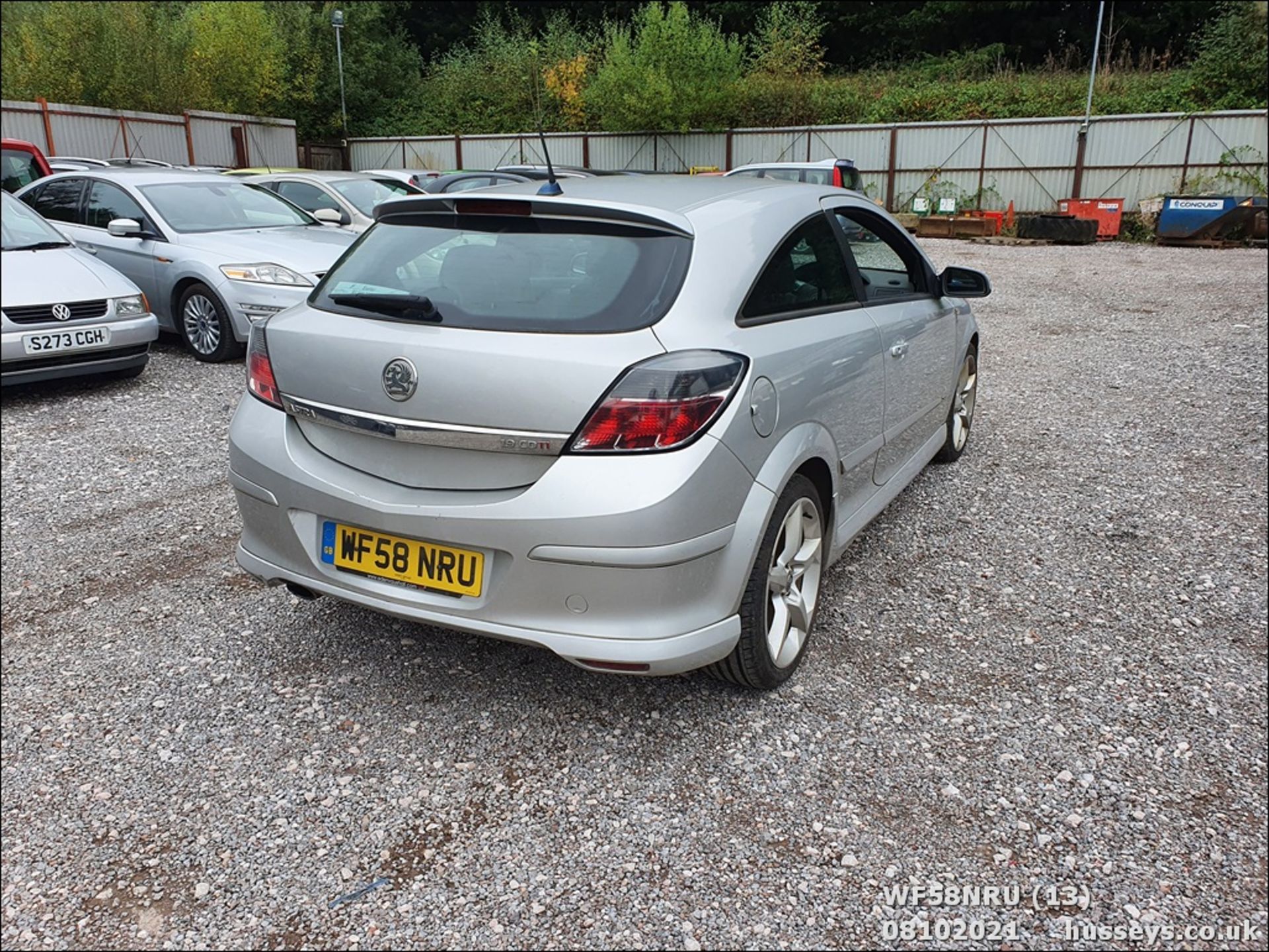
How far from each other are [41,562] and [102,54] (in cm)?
3124

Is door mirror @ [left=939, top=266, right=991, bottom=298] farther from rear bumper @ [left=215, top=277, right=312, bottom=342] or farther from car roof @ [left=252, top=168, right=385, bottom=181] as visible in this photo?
car roof @ [left=252, top=168, right=385, bottom=181]

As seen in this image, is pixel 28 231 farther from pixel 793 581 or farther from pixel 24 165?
pixel 793 581

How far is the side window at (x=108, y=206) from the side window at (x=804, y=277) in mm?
6900

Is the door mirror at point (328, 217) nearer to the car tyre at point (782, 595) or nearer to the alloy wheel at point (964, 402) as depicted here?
the alloy wheel at point (964, 402)

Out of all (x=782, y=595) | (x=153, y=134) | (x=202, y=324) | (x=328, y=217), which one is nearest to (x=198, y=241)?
(x=202, y=324)

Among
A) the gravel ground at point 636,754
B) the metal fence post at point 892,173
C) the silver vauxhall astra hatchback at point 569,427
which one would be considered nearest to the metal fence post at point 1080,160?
the metal fence post at point 892,173

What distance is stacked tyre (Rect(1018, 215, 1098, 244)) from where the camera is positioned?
19297 mm

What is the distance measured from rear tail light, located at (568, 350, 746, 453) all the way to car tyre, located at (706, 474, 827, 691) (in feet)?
1.53

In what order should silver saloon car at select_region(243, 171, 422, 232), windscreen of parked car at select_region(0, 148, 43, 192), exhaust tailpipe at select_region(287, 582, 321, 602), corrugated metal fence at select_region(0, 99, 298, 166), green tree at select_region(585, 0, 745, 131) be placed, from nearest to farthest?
exhaust tailpipe at select_region(287, 582, 321, 602) → windscreen of parked car at select_region(0, 148, 43, 192) → silver saloon car at select_region(243, 171, 422, 232) → corrugated metal fence at select_region(0, 99, 298, 166) → green tree at select_region(585, 0, 745, 131)

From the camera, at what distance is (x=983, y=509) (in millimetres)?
4672

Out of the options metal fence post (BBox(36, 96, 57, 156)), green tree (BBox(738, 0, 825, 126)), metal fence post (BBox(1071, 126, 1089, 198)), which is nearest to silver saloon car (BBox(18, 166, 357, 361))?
metal fence post (BBox(36, 96, 57, 156))

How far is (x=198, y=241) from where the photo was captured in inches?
Result: 307

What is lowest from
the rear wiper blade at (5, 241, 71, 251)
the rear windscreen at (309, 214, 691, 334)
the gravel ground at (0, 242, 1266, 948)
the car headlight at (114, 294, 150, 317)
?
the gravel ground at (0, 242, 1266, 948)

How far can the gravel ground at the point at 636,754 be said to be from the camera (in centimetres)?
218
